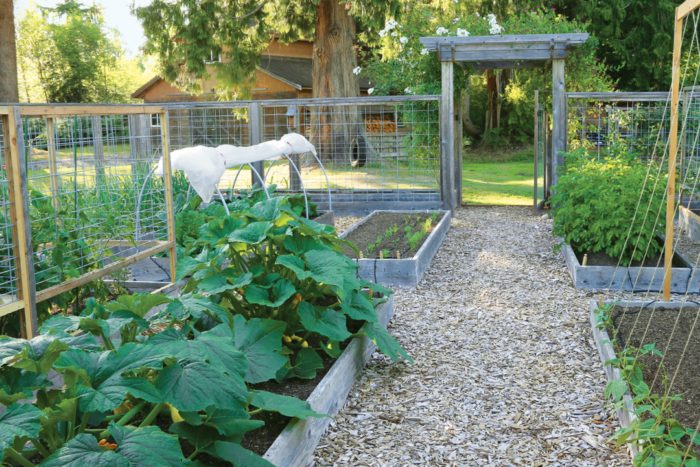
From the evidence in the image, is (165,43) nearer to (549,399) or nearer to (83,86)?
(549,399)

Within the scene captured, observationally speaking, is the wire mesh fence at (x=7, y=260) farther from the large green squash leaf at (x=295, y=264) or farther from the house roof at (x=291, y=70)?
the house roof at (x=291, y=70)

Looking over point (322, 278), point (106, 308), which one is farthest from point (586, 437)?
point (106, 308)

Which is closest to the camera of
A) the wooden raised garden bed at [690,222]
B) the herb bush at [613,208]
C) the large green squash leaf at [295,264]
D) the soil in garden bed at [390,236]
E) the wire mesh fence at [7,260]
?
the large green squash leaf at [295,264]

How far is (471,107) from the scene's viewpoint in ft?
77.6

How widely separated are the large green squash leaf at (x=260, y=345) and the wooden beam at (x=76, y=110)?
5.91ft

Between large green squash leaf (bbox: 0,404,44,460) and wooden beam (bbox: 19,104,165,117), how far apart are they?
218 cm

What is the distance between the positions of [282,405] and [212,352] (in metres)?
0.47

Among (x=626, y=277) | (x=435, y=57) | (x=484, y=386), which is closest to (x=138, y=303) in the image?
(x=484, y=386)

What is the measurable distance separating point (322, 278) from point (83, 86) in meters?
37.4

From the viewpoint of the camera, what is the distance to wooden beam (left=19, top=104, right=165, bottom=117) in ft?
11.7

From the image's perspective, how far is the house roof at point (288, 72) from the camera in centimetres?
2192

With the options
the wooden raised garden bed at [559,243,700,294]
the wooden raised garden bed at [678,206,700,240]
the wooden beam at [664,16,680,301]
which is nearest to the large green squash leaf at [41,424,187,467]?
the wooden beam at [664,16,680,301]

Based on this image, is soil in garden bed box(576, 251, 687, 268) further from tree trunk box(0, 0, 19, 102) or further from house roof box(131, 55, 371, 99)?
house roof box(131, 55, 371, 99)

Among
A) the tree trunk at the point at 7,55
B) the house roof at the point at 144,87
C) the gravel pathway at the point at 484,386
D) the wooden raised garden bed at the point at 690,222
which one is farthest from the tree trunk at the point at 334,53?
the house roof at the point at 144,87
